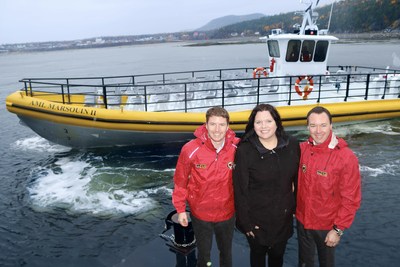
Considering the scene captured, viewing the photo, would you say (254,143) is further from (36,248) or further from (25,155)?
(25,155)

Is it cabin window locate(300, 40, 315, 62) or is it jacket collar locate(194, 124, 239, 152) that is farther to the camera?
cabin window locate(300, 40, 315, 62)

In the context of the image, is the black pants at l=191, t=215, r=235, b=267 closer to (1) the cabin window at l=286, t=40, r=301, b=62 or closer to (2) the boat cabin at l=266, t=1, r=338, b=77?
(2) the boat cabin at l=266, t=1, r=338, b=77

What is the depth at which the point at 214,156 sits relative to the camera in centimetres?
296

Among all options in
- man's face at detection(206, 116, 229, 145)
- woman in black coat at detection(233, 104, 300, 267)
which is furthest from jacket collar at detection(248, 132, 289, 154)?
man's face at detection(206, 116, 229, 145)

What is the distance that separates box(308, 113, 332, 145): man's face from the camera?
9.11ft

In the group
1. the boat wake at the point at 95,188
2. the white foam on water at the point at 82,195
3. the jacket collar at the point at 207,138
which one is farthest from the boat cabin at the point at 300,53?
the jacket collar at the point at 207,138

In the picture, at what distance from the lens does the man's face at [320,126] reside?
278cm

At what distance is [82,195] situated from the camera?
22.5 feet

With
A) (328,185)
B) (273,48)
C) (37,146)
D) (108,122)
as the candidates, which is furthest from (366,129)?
(37,146)

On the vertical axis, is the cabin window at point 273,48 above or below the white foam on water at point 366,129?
above

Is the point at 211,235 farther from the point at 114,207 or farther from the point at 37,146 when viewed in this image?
the point at 37,146

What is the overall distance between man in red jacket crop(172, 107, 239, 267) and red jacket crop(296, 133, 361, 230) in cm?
62

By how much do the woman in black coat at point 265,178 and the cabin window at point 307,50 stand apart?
27.6 feet

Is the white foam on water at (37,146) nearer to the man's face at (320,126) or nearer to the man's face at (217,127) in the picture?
the man's face at (217,127)
